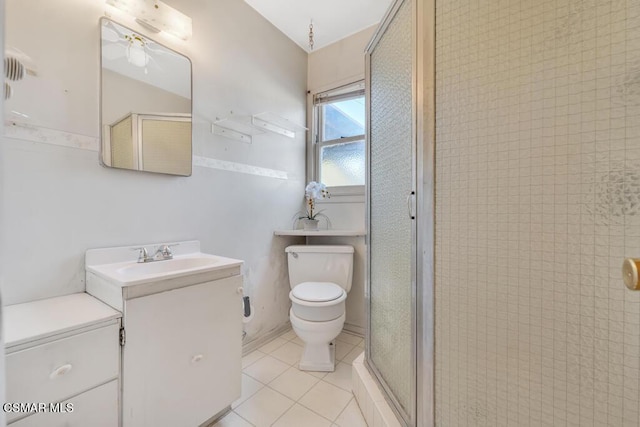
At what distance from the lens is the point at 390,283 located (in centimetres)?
129

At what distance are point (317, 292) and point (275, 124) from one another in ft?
4.42

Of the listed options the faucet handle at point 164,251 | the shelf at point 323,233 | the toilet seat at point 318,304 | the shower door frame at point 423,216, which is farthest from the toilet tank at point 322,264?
the shower door frame at point 423,216

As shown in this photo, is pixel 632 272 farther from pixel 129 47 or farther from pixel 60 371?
pixel 129 47

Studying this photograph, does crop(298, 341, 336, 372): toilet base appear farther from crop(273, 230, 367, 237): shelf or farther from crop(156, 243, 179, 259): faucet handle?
crop(156, 243, 179, 259): faucet handle

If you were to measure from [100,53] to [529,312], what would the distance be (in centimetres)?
198

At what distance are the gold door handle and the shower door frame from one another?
480 millimetres

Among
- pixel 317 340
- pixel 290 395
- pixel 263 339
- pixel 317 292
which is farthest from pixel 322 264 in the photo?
pixel 290 395

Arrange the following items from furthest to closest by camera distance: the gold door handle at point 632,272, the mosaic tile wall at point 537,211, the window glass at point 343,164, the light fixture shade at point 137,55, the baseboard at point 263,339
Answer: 1. the window glass at point 343,164
2. the baseboard at point 263,339
3. the light fixture shade at point 137,55
4. the mosaic tile wall at point 537,211
5. the gold door handle at point 632,272

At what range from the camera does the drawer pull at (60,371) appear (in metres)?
0.77

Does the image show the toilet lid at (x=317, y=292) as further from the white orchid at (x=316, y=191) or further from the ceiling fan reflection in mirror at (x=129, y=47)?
the ceiling fan reflection in mirror at (x=129, y=47)

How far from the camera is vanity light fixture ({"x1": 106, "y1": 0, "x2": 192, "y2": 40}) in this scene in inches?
49.6

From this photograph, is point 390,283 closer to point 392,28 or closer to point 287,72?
point 392,28

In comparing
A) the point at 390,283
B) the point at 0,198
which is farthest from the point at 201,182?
the point at 0,198

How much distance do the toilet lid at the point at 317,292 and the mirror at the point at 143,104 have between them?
102 cm
